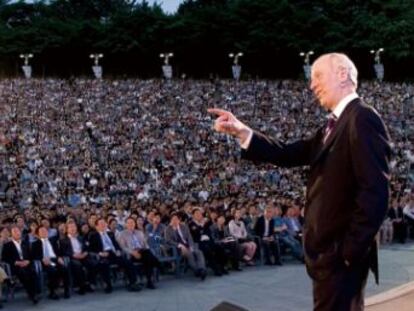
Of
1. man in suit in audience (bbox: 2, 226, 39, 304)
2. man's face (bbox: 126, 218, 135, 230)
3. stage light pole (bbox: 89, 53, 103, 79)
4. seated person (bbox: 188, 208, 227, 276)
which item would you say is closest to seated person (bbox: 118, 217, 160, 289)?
man's face (bbox: 126, 218, 135, 230)

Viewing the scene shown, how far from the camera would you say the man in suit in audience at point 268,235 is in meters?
11.8

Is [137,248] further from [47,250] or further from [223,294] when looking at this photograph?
[223,294]

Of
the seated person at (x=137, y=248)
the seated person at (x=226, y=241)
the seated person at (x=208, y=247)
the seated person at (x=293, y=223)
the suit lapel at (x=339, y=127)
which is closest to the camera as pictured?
the suit lapel at (x=339, y=127)

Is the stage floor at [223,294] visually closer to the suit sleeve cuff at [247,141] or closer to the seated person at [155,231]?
the seated person at [155,231]

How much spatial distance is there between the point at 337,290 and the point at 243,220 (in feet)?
31.7

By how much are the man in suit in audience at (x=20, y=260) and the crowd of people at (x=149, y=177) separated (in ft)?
0.06

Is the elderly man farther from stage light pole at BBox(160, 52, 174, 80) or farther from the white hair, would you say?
stage light pole at BBox(160, 52, 174, 80)

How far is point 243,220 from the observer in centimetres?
1234

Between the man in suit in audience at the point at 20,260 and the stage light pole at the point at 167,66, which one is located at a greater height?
the stage light pole at the point at 167,66

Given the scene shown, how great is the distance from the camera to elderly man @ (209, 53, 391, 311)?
2.59 metres

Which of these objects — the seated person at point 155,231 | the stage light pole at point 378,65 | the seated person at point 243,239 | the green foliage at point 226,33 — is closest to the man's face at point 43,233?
the seated person at point 155,231

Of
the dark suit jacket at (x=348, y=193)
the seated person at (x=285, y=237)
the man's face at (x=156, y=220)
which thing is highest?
the dark suit jacket at (x=348, y=193)

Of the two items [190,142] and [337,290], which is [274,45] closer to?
[190,142]

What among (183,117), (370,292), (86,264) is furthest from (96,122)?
(370,292)
